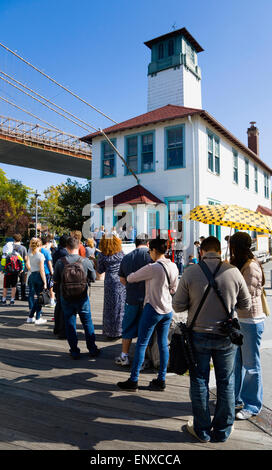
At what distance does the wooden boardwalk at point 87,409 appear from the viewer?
2.89 meters

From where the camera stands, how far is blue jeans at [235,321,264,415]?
11.0 ft

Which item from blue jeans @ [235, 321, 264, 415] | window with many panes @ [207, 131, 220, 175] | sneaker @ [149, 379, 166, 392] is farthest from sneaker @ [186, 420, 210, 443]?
window with many panes @ [207, 131, 220, 175]

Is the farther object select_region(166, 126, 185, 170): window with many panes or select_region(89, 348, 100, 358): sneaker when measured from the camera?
select_region(166, 126, 185, 170): window with many panes

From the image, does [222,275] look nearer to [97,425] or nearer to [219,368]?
[219,368]

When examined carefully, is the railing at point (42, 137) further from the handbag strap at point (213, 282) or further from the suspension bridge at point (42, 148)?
the handbag strap at point (213, 282)

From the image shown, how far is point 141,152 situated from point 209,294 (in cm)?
1569

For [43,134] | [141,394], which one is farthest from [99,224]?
[43,134]

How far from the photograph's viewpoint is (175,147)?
16703 millimetres

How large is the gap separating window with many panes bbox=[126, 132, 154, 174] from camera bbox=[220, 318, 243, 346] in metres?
15.2

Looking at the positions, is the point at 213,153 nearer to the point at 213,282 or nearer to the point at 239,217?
the point at 239,217

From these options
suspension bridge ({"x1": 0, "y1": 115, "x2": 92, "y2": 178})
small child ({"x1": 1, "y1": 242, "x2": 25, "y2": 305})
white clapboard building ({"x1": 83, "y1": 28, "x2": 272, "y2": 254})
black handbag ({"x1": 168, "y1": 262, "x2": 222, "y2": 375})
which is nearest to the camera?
black handbag ({"x1": 168, "y1": 262, "x2": 222, "y2": 375})

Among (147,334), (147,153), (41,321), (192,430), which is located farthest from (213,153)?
(192,430)

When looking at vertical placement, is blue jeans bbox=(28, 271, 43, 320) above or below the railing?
below

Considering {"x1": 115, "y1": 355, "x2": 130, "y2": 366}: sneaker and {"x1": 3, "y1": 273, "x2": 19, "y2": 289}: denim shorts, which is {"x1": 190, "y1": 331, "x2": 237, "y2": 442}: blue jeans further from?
{"x1": 3, "y1": 273, "x2": 19, "y2": 289}: denim shorts
